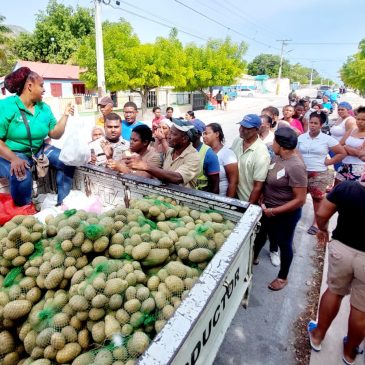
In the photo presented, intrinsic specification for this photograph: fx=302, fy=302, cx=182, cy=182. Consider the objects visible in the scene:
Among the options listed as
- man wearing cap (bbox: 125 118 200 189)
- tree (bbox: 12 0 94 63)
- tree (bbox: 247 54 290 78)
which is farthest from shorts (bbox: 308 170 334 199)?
tree (bbox: 247 54 290 78)

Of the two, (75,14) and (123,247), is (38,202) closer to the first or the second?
(123,247)

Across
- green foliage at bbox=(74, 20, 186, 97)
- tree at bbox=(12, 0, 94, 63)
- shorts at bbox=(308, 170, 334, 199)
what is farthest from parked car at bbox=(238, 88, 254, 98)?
shorts at bbox=(308, 170, 334, 199)

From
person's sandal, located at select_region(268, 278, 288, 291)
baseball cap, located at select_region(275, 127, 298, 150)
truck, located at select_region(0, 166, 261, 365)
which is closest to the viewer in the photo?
truck, located at select_region(0, 166, 261, 365)

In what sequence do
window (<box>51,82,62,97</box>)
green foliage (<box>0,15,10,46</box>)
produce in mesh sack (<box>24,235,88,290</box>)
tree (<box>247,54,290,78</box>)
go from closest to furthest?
produce in mesh sack (<box>24,235,88,290</box>) < green foliage (<box>0,15,10,46</box>) < window (<box>51,82,62,97</box>) < tree (<box>247,54,290,78</box>)

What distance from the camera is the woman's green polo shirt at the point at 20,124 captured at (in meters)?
2.76

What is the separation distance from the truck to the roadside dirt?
84 centimetres

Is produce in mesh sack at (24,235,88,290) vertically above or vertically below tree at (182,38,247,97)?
below

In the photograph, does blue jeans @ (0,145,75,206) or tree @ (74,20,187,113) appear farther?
tree @ (74,20,187,113)

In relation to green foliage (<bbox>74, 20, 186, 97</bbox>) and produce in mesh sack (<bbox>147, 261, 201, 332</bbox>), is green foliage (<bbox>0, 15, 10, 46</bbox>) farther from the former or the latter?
produce in mesh sack (<bbox>147, 261, 201, 332</bbox>)

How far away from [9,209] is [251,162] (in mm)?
2486

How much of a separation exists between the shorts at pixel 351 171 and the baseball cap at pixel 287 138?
2138 millimetres

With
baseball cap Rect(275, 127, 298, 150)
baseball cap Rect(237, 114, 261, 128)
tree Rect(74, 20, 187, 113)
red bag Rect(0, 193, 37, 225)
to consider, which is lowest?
red bag Rect(0, 193, 37, 225)

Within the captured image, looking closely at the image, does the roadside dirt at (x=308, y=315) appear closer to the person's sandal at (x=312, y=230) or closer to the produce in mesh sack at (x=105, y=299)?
the person's sandal at (x=312, y=230)

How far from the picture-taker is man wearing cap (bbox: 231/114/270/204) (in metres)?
3.32
